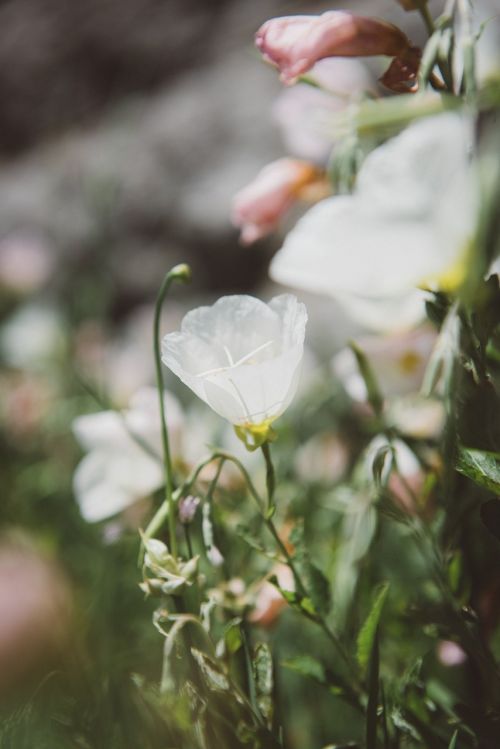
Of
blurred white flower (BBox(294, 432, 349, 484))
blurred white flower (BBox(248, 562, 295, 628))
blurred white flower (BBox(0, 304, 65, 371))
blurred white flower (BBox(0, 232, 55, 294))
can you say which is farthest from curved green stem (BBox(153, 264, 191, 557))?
blurred white flower (BBox(0, 232, 55, 294))

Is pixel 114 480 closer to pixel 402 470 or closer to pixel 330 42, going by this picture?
pixel 402 470

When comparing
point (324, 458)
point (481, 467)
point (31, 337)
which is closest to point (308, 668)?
point (481, 467)

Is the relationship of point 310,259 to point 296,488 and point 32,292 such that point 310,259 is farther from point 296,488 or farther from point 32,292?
point 32,292

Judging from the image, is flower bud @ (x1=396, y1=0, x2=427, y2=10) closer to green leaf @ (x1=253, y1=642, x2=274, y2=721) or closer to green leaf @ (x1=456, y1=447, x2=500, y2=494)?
green leaf @ (x1=456, y1=447, x2=500, y2=494)

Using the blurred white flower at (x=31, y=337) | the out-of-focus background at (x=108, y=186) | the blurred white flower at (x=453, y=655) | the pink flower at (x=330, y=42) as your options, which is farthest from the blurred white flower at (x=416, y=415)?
the blurred white flower at (x=31, y=337)

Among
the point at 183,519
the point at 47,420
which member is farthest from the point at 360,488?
the point at 47,420

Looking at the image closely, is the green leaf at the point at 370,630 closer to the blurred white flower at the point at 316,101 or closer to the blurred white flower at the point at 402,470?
the blurred white flower at the point at 402,470
